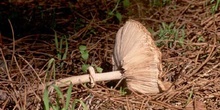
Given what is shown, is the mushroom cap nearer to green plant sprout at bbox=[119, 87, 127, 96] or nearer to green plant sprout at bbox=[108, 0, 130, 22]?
green plant sprout at bbox=[119, 87, 127, 96]

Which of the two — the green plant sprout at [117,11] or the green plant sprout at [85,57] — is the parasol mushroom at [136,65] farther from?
the green plant sprout at [117,11]

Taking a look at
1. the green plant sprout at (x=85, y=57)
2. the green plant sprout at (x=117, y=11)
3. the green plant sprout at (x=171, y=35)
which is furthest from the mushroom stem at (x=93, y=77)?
the green plant sprout at (x=117, y=11)

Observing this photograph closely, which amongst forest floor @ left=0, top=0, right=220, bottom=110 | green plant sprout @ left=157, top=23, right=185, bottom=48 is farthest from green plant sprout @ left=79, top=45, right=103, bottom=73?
green plant sprout @ left=157, top=23, right=185, bottom=48

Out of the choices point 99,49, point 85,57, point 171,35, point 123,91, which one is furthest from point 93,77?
point 171,35

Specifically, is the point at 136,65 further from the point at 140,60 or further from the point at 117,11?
the point at 117,11

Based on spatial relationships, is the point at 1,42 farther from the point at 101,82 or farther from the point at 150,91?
the point at 150,91

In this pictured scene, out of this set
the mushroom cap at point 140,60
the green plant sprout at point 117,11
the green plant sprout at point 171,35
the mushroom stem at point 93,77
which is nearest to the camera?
the mushroom cap at point 140,60

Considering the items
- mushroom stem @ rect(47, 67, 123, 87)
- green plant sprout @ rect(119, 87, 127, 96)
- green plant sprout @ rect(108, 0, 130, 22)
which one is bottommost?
green plant sprout @ rect(119, 87, 127, 96)

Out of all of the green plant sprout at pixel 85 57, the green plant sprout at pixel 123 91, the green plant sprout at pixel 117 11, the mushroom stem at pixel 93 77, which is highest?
the green plant sprout at pixel 117 11

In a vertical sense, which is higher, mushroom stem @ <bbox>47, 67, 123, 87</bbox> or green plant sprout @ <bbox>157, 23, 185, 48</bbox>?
green plant sprout @ <bbox>157, 23, 185, 48</bbox>
